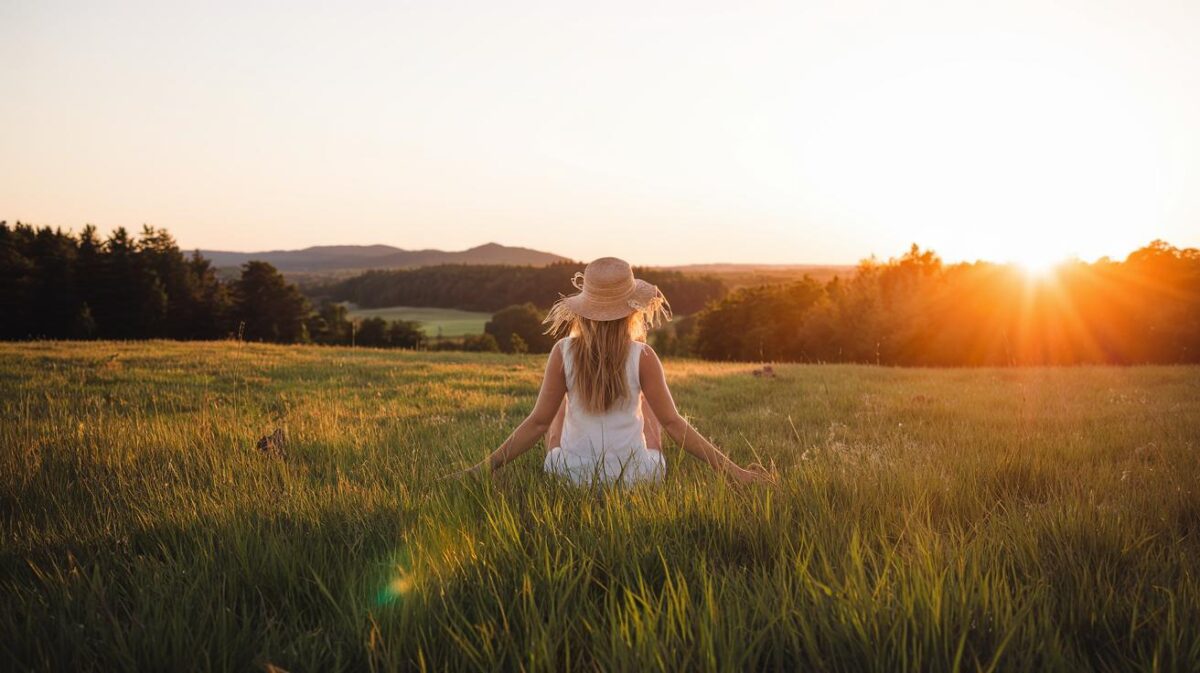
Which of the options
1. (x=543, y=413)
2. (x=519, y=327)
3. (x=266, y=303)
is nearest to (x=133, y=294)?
(x=266, y=303)

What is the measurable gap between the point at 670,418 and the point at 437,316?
376 feet

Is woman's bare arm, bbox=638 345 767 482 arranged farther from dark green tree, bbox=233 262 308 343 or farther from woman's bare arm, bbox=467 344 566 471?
dark green tree, bbox=233 262 308 343

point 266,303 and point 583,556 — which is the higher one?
point 266,303

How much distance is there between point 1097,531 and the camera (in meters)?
2.49

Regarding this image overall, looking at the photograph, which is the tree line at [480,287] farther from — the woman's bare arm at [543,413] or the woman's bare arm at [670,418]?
the woman's bare arm at [670,418]

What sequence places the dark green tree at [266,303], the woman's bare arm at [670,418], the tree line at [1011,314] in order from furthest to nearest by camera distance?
the dark green tree at [266,303] → the tree line at [1011,314] → the woman's bare arm at [670,418]

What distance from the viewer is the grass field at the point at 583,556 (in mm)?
1732

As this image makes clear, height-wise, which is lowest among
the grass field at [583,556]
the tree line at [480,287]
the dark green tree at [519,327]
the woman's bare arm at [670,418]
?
the dark green tree at [519,327]

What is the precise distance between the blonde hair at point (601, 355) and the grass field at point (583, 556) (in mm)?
682

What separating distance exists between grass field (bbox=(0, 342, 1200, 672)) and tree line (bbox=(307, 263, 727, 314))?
9400cm

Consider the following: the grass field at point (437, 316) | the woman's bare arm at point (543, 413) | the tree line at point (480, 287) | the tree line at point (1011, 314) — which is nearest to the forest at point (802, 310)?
the tree line at point (1011, 314)

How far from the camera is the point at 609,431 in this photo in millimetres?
3992

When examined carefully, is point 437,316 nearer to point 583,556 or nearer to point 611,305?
point 611,305

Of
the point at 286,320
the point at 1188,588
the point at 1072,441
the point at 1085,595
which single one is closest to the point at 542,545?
the point at 1085,595
